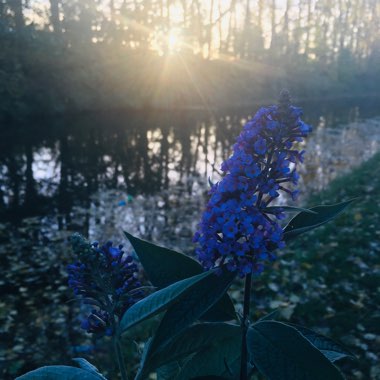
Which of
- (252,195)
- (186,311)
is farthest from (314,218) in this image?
(186,311)

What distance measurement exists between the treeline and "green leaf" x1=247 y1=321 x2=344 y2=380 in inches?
920

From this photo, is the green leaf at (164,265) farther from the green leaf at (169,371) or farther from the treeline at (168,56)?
the treeline at (168,56)

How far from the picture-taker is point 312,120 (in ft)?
92.5

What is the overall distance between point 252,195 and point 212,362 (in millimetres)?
528

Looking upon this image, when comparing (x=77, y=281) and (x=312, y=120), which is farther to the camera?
(x=312, y=120)

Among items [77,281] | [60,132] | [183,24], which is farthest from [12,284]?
[183,24]

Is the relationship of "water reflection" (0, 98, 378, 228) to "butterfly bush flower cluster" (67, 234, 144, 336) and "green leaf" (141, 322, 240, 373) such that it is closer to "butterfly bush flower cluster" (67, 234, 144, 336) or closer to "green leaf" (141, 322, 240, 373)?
"butterfly bush flower cluster" (67, 234, 144, 336)

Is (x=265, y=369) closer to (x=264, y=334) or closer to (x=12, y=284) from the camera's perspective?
(x=264, y=334)

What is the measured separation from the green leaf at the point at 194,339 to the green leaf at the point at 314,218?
13.1 inches

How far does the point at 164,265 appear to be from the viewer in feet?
4.12

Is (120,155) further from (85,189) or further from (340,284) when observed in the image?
(340,284)

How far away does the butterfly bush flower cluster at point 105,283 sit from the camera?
1316 mm

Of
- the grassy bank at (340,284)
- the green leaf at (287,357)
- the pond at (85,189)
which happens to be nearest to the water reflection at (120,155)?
the pond at (85,189)

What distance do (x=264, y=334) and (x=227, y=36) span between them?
50.7 m
